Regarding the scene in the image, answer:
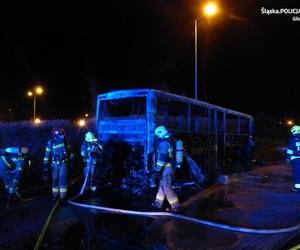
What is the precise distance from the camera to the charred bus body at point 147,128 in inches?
348

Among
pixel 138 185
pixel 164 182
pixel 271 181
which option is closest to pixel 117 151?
pixel 138 185

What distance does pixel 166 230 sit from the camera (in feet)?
19.5

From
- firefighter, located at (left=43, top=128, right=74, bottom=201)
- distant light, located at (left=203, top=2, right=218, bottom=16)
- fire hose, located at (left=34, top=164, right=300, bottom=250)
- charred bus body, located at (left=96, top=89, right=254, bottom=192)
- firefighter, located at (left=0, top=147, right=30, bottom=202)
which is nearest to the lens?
fire hose, located at (left=34, top=164, right=300, bottom=250)

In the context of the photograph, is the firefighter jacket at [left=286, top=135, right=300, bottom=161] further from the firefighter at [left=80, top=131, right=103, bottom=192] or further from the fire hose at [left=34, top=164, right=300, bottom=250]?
the firefighter at [left=80, top=131, right=103, bottom=192]

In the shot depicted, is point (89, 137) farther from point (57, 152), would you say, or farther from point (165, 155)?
point (165, 155)

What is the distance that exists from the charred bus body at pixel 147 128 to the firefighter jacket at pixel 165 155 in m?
1.43

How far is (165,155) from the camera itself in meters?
7.13

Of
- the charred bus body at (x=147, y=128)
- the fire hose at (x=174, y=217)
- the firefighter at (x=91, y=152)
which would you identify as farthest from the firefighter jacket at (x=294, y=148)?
the firefighter at (x=91, y=152)

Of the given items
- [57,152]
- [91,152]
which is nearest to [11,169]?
[57,152]

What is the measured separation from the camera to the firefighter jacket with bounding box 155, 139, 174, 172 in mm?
7137

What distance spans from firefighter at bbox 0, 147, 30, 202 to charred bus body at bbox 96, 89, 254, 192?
249 centimetres

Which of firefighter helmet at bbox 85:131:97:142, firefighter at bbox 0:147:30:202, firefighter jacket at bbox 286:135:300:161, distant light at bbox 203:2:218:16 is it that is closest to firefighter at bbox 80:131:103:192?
firefighter helmet at bbox 85:131:97:142

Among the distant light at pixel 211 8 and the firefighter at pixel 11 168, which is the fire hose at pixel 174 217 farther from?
the distant light at pixel 211 8

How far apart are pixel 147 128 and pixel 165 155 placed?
5.58 ft
